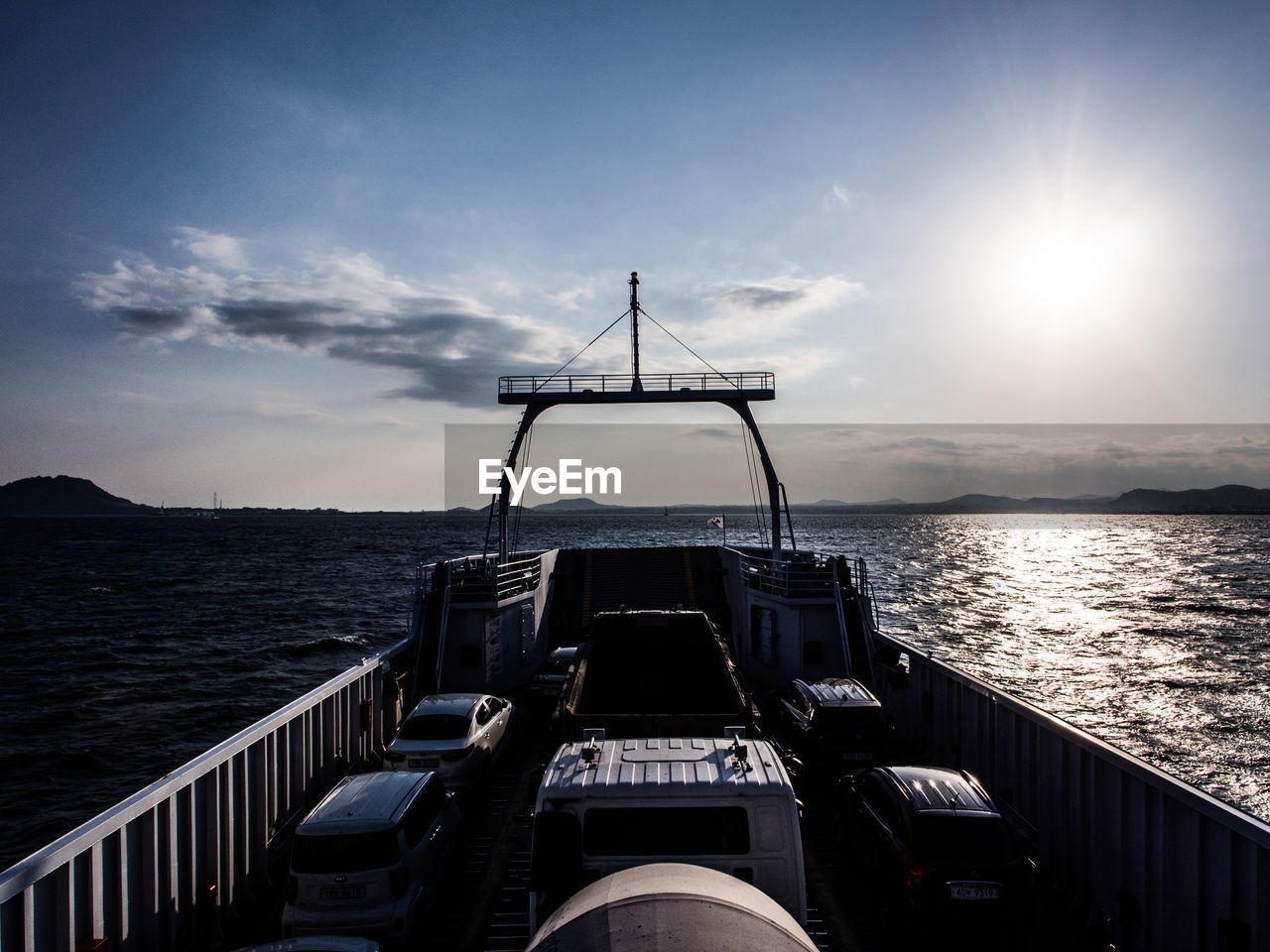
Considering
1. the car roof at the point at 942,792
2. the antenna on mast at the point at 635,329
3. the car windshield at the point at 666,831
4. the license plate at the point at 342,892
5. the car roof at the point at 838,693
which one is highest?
the antenna on mast at the point at 635,329

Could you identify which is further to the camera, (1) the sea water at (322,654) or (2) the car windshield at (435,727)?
Answer: (1) the sea water at (322,654)

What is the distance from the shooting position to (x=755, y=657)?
21.2 m

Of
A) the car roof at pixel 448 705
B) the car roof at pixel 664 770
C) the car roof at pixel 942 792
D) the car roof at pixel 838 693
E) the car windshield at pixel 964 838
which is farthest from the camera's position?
the car roof at pixel 838 693

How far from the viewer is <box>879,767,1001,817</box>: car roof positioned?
7.86 metres

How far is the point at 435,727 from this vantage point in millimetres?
11922

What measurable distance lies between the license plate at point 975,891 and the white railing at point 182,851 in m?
7.55

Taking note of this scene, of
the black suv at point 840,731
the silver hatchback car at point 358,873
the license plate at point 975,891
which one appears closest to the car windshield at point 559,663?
the black suv at point 840,731

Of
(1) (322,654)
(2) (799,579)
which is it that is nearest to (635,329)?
(2) (799,579)

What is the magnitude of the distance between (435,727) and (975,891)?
7.95 meters

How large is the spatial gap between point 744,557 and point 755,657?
11.1 ft

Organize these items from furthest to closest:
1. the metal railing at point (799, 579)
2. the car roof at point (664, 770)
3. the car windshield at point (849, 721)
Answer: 1. the metal railing at point (799, 579)
2. the car windshield at point (849, 721)
3. the car roof at point (664, 770)

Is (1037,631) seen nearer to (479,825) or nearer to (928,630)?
(928,630)

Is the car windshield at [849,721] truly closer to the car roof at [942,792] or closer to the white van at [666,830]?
the car roof at [942,792]

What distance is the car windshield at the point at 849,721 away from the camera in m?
12.2
